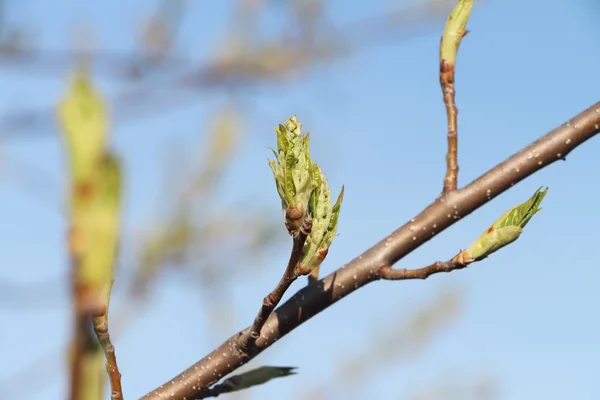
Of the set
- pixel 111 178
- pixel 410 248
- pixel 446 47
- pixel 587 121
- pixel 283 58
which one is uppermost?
pixel 283 58

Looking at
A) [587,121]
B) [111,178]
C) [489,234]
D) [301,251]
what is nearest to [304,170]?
[301,251]

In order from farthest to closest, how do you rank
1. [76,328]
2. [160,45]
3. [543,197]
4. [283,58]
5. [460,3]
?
[283,58] → [160,45] → [460,3] → [543,197] → [76,328]

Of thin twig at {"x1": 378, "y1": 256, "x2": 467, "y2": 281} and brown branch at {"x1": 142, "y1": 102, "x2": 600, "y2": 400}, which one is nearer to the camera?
thin twig at {"x1": 378, "y1": 256, "x2": 467, "y2": 281}

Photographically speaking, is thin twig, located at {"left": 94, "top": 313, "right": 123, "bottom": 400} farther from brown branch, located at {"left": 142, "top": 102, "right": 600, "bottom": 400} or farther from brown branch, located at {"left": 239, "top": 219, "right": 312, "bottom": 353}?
brown branch, located at {"left": 142, "top": 102, "right": 600, "bottom": 400}

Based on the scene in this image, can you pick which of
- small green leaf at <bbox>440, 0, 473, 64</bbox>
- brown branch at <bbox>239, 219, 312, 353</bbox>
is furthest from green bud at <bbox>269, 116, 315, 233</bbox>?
small green leaf at <bbox>440, 0, 473, 64</bbox>

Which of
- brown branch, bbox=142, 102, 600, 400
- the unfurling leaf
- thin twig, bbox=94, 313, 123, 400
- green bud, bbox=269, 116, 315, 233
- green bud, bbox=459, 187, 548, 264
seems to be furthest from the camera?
brown branch, bbox=142, 102, 600, 400

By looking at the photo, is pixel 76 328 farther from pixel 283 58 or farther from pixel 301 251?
pixel 283 58

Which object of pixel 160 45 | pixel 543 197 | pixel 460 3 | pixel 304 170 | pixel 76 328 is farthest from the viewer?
pixel 160 45
